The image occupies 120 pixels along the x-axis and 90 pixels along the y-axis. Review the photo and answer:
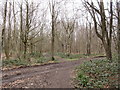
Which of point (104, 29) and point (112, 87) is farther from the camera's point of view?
point (104, 29)

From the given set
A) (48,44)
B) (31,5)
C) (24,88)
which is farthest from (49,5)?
(48,44)

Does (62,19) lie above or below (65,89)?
above

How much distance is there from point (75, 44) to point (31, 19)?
30080 mm

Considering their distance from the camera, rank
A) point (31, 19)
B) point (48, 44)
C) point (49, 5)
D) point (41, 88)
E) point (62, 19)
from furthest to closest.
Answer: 1. point (48, 44)
2. point (62, 19)
3. point (49, 5)
4. point (31, 19)
5. point (41, 88)

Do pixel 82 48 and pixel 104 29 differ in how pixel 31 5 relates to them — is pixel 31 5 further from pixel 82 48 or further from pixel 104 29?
pixel 82 48

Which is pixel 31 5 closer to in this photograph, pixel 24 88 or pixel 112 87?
pixel 24 88

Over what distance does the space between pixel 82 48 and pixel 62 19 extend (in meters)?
19.2

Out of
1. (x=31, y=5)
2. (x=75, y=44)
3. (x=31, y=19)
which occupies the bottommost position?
(x=75, y=44)

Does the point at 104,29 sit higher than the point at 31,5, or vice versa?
the point at 31,5

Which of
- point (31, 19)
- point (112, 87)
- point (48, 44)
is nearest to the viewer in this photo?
point (112, 87)

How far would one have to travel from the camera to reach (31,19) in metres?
18.4

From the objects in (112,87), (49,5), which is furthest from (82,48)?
(112,87)

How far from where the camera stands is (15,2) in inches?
735

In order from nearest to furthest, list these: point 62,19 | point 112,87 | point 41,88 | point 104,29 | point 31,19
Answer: point 112,87 → point 41,88 → point 104,29 → point 31,19 → point 62,19
